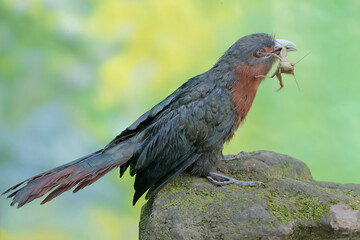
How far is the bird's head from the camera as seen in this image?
3979 mm

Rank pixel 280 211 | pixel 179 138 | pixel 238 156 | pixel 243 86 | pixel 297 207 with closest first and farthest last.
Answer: pixel 280 211, pixel 297 207, pixel 179 138, pixel 243 86, pixel 238 156

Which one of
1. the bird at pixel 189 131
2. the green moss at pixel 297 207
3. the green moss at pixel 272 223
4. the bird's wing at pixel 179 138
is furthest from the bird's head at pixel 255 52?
the green moss at pixel 272 223

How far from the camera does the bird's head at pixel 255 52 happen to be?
3979 mm

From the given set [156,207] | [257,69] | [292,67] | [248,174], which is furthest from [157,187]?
[292,67]

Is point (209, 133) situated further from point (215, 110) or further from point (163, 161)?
point (163, 161)

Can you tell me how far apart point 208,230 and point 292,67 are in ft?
6.39

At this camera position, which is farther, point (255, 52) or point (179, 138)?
point (255, 52)

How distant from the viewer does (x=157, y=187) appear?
146 inches

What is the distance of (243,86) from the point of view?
3955 millimetres

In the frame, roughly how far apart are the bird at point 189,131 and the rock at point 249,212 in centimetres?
19

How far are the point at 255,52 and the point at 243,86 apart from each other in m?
0.38

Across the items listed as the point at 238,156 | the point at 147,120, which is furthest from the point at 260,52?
the point at 147,120

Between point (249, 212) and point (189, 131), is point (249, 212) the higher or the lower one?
the lower one

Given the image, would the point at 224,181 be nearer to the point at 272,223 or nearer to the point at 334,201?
the point at 272,223
